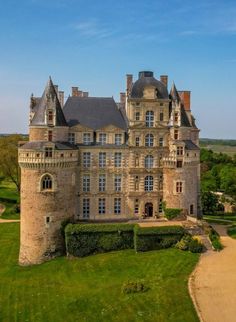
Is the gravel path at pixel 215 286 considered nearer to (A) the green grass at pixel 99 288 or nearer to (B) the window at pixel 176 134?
(A) the green grass at pixel 99 288

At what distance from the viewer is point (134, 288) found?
3008cm

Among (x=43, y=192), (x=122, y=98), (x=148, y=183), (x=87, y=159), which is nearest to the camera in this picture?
(x=43, y=192)

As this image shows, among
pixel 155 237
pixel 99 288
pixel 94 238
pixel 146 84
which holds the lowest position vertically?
pixel 99 288

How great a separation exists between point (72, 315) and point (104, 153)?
20846 millimetres

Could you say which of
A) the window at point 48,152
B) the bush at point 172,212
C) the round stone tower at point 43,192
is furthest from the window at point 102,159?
the bush at point 172,212

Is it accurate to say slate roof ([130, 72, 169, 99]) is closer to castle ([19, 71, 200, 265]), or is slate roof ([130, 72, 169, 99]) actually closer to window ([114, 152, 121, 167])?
castle ([19, 71, 200, 265])

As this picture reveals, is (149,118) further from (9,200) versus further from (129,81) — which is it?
(9,200)

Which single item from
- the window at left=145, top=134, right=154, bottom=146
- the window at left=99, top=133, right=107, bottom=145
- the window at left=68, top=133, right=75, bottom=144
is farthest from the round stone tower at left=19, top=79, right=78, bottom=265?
the window at left=145, top=134, right=154, bottom=146

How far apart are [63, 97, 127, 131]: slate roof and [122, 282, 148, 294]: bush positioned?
2007 cm

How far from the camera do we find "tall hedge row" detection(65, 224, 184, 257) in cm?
3869

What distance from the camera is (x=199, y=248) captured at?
37.4 meters

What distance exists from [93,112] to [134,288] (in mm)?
22947

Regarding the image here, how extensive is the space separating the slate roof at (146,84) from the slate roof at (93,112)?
3.56m

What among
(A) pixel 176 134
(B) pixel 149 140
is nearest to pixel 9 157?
(B) pixel 149 140
